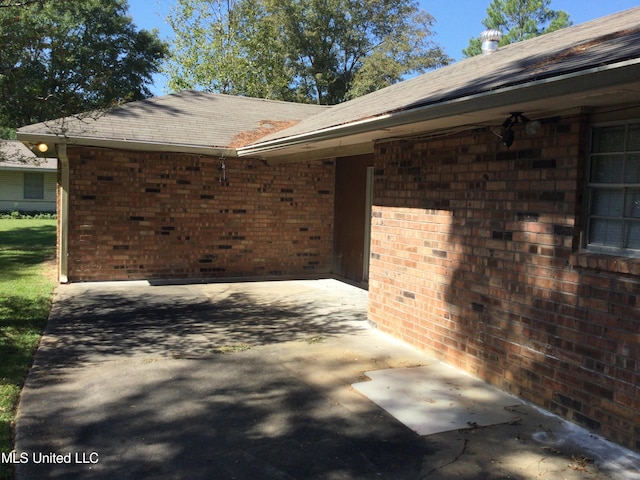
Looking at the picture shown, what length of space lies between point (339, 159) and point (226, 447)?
887 centimetres

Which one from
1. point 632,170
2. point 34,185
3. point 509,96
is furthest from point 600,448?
point 34,185

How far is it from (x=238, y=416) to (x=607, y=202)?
329 centimetres

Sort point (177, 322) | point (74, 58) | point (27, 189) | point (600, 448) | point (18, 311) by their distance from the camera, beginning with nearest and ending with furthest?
point (600, 448), point (177, 322), point (18, 311), point (74, 58), point (27, 189)

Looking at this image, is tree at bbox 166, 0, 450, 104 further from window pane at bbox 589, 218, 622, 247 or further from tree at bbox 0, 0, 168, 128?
window pane at bbox 589, 218, 622, 247

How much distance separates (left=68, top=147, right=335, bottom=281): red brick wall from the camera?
394 inches

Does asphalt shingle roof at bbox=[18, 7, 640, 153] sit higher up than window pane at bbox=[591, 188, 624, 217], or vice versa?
asphalt shingle roof at bbox=[18, 7, 640, 153]

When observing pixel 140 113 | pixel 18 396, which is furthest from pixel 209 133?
pixel 18 396

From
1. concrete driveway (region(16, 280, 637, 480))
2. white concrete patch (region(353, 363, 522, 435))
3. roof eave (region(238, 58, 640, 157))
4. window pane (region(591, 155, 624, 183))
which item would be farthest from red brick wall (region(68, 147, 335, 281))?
window pane (region(591, 155, 624, 183))

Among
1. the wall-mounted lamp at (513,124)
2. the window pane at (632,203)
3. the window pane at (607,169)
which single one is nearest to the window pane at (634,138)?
the window pane at (607,169)

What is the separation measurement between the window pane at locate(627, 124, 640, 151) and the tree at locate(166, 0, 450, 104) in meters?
25.3

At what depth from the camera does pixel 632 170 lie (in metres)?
3.91

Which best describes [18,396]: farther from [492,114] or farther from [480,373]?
[492,114]

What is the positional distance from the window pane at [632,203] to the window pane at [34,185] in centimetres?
3042

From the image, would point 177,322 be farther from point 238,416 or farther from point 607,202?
point 607,202
